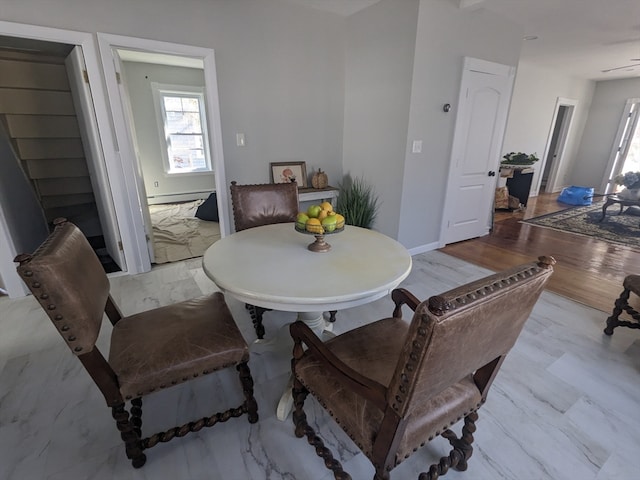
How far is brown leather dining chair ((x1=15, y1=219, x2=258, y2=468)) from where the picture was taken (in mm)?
912

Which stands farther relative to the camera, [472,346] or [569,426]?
[569,426]

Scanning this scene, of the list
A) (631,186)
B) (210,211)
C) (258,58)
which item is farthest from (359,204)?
(631,186)

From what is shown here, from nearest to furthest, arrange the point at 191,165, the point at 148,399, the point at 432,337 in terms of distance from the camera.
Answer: the point at 432,337 → the point at 148,399 → the point at 191,165

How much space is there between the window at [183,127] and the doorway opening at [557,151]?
23.7 ft

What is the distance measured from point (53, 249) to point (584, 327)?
10.0 ft

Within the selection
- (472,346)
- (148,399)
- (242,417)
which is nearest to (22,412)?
(148,399)

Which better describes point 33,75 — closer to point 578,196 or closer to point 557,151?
point 578,196

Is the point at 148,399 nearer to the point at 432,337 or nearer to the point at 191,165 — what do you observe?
the point at 432,337

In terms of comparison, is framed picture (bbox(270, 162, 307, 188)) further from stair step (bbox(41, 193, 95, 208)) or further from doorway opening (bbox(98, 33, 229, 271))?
stair step (bbox(41, 193, 95, 208))

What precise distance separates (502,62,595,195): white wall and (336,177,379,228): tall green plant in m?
3.79

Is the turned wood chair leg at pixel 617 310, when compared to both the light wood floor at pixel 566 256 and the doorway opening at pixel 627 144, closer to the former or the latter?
the light wood floor at pixel 566 256

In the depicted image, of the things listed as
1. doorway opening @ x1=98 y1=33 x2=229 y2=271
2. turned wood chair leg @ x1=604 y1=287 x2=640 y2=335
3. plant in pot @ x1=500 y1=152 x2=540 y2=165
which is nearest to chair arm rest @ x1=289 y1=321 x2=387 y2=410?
turned wood chair leg @ x1=604 y1=287 x2=640 y2=335

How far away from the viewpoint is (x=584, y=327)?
2170 mm

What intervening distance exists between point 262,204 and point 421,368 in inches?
67.8
